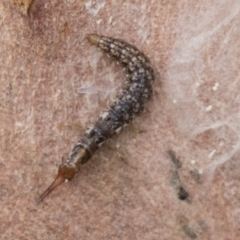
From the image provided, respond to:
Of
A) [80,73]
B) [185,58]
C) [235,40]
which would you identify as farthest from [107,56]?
[235,40]

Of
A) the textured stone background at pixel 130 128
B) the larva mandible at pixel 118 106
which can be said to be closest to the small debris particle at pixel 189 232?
the textured stone background at pixel 130 128

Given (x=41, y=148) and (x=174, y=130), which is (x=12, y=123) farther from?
(x=174, y=130)

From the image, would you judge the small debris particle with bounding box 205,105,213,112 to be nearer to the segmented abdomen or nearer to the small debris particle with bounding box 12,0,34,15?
the segmented abdomen

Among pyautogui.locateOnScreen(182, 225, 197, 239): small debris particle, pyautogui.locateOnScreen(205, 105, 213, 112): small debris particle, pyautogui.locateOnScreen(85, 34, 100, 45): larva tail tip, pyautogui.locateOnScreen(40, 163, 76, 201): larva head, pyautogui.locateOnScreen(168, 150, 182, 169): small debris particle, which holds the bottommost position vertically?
pyautogui.locateOnScreen(40, 163, 76, 201): larva head

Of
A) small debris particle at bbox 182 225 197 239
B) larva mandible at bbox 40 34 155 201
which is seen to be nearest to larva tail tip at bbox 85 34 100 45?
larva mandible at bbox 40 34 155 201

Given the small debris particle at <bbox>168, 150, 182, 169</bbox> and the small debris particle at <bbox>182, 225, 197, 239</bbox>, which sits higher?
the small debris particle at <bbox>168, 150, 182, 169</bbox>

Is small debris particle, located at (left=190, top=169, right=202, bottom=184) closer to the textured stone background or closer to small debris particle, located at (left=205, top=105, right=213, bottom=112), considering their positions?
the textured stone background
